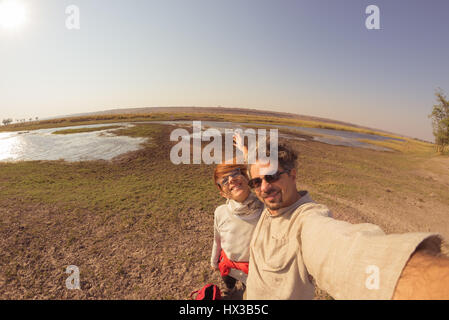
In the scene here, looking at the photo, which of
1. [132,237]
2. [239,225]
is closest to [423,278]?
[239,225]

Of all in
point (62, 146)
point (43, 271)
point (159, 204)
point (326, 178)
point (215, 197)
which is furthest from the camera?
point (62, 146)

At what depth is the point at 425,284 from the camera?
2.87 ft

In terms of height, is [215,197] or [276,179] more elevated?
[276,179]

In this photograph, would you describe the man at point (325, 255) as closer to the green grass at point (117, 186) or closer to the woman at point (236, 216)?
the woman at point (236, 216)

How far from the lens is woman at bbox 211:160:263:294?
2.77 meters

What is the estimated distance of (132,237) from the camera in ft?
22.6

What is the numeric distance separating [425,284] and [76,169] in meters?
18.5

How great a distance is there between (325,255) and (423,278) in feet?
1.68

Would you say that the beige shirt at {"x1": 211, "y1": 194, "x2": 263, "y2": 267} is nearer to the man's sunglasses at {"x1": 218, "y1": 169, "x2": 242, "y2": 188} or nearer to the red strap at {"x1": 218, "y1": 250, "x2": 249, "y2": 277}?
the red strap at {"x1": 218, "y1": 250, "x2": 249, "y2": 277}

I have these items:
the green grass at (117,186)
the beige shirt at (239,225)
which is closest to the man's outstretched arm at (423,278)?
the beige shirt at (239,225)

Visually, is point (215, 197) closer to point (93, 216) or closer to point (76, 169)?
point (93, 216)

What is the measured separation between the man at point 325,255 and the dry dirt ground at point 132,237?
3.12 meters
